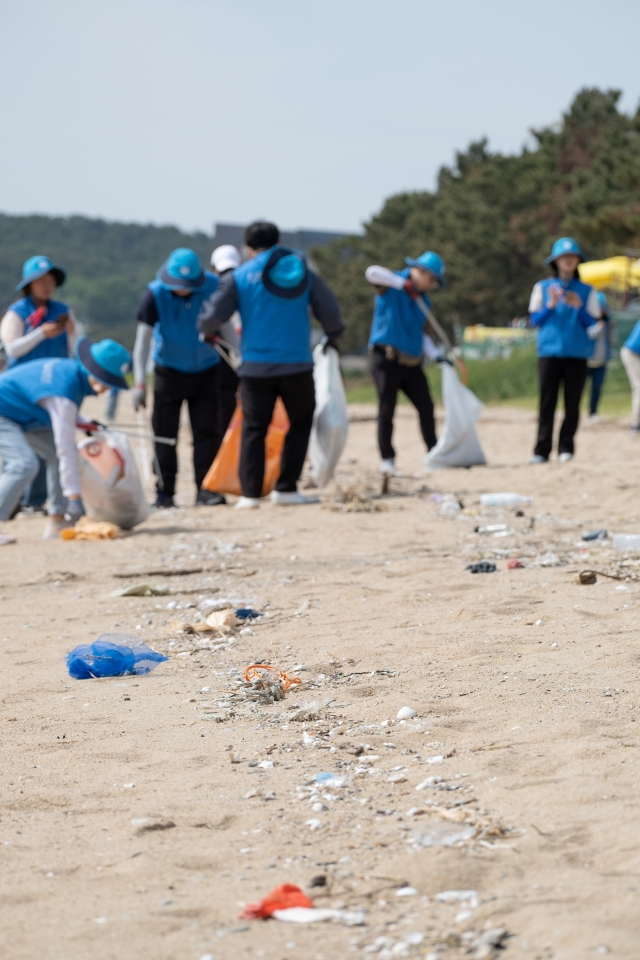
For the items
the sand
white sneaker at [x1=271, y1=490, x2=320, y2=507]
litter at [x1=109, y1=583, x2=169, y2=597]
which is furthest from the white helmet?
litter at [x1=109, y1=583, x2=169, y2=597]

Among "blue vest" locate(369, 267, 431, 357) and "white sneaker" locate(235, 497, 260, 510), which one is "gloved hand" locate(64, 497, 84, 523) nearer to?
"white sneaker" locate(235, 497, 260, 510)

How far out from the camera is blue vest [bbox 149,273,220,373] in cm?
809

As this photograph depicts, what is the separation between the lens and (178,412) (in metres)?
8.30

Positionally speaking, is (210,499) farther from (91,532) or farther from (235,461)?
(91,532)

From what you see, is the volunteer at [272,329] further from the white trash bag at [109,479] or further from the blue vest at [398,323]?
the blue vest at [398,323]

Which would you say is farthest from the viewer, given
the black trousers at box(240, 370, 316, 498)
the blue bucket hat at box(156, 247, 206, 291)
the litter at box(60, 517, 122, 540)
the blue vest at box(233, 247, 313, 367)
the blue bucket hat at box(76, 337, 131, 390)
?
the blue bucket hat at box(156, 247, 206, 291)

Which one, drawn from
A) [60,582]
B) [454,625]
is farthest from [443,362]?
[454,625]

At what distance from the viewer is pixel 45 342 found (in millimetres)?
7688

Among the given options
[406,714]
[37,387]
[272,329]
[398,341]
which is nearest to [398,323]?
[398,341]

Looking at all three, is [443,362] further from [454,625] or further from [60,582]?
[454,625]

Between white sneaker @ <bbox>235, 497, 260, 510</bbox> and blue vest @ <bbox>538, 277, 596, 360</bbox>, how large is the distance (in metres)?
2.64

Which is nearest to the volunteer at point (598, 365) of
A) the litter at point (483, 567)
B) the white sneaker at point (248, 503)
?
the white sneaker at point (248, 503)

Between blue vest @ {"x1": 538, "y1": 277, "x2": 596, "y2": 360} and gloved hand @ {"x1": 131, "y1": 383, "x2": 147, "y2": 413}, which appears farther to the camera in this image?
blue vest @ {"x1": 538, "y1": 277, "x2": 596, "y2": 360}

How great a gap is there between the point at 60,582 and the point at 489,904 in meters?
3.88
